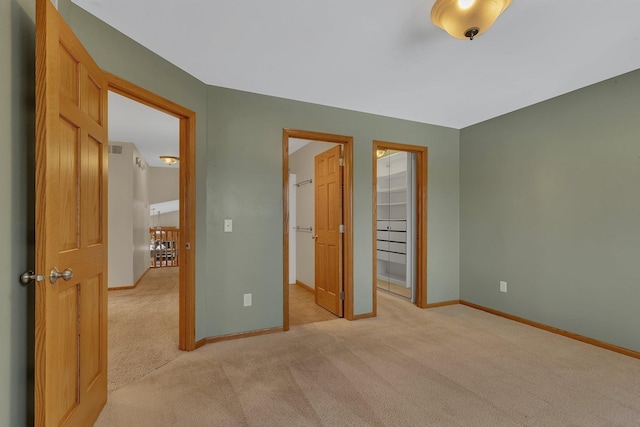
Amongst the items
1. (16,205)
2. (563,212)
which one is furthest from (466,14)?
(563,212)

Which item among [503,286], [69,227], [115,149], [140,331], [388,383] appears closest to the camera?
[69,227]

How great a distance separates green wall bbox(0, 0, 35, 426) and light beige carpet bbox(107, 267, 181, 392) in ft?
3.08

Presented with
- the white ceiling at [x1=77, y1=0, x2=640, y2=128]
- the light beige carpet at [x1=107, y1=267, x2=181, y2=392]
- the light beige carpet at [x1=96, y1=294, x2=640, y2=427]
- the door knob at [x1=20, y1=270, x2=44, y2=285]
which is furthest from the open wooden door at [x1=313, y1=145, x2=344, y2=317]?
the door knob at [x1=20, y1=270, x2=44, y2=285]

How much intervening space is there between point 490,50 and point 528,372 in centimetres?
234

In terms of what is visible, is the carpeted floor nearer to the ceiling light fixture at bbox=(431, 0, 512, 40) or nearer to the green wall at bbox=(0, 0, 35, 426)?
the green wall at bbox=(0, 0, 35, 426)

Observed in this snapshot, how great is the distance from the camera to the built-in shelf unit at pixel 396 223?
4.23 metres

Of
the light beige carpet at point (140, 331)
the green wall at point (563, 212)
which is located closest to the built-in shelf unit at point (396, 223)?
the green wall at point (563, 212)

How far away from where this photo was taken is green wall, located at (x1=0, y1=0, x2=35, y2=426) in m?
1.18

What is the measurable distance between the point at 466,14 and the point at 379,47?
2.23ft

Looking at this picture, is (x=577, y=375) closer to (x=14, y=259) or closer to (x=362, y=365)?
(x=362, y=365)

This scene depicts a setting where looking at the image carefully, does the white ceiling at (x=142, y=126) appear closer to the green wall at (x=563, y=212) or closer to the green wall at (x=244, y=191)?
the green wall at (x=244, y=191)

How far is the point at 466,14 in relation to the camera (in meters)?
1.62

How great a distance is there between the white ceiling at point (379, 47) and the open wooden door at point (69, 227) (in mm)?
620

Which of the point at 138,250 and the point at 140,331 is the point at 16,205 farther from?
the point at 138,250
